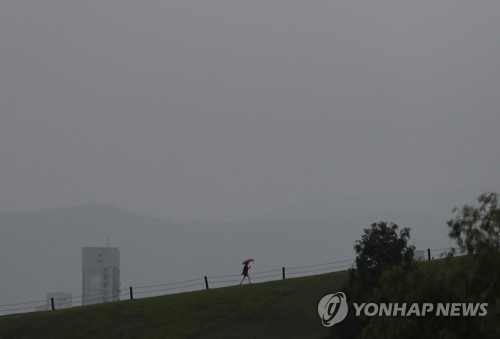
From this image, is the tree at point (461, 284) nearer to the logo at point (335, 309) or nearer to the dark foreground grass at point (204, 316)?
the logo at point (335, 309)

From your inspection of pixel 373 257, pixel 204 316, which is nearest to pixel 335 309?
pixel 373 257

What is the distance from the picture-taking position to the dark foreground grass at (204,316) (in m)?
58.2

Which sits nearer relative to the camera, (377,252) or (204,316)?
(377,252)

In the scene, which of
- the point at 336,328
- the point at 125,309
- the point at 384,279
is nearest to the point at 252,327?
the point at 125,309

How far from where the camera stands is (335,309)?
151ft

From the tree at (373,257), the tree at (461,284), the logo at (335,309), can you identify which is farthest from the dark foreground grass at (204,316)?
the tree at (461,284)

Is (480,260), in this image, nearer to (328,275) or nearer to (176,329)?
(176,329)

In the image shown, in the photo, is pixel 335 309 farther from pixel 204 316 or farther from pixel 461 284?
pixel 461 284

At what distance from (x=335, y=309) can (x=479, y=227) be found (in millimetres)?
21707

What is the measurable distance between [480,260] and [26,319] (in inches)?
1875

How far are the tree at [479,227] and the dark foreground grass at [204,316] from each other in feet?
A: 97.2

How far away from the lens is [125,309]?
66.2m

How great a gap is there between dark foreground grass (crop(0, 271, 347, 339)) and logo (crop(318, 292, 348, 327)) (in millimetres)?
3873

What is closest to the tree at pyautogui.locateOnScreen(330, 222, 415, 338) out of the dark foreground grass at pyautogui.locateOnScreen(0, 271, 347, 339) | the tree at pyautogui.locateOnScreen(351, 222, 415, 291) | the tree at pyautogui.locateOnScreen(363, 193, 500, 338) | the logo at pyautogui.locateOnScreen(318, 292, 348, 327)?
the tree at pyautogui.locateOnScreen(351, 222, 415, 291)
